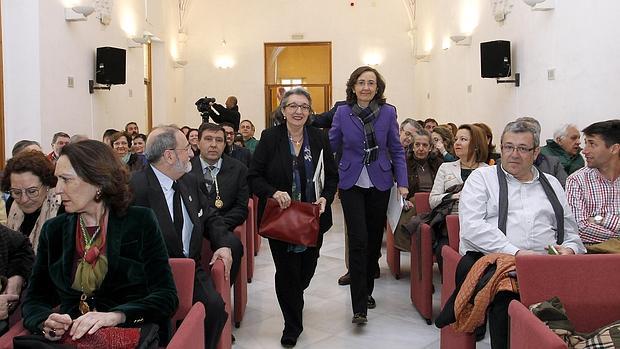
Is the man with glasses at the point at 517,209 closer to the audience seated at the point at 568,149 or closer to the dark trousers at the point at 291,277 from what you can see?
the dark trousers at the point at 291,277

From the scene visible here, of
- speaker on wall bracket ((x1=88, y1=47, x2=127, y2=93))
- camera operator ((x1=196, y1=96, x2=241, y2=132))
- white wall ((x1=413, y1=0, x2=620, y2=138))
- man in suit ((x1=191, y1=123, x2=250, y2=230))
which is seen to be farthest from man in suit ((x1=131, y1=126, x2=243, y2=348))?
speaker on wall bracket ((x1=88, y1=47, x2=127, y2=93))

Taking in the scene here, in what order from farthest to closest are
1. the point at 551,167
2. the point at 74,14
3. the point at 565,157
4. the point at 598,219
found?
1. the point at 74,14
2. the point at 565,157
3. the point at 551,167
4. the point at 598,219

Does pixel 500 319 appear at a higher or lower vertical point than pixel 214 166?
lower

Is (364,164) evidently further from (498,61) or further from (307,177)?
(498,61)

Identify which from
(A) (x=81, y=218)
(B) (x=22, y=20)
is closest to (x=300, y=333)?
(A) (x=81, y=218)

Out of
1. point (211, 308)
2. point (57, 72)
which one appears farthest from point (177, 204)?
point (57, 72)

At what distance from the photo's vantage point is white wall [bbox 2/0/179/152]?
7.80 m

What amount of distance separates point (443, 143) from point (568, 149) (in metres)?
1.18

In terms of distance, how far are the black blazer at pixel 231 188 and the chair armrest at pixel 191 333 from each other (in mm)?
2140

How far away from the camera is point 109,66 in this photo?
983cm

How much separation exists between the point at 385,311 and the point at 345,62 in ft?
37.8

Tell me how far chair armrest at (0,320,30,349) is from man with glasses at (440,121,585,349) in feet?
6.91

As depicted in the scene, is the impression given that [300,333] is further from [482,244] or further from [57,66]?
[57,66]

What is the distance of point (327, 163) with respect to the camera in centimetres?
432
